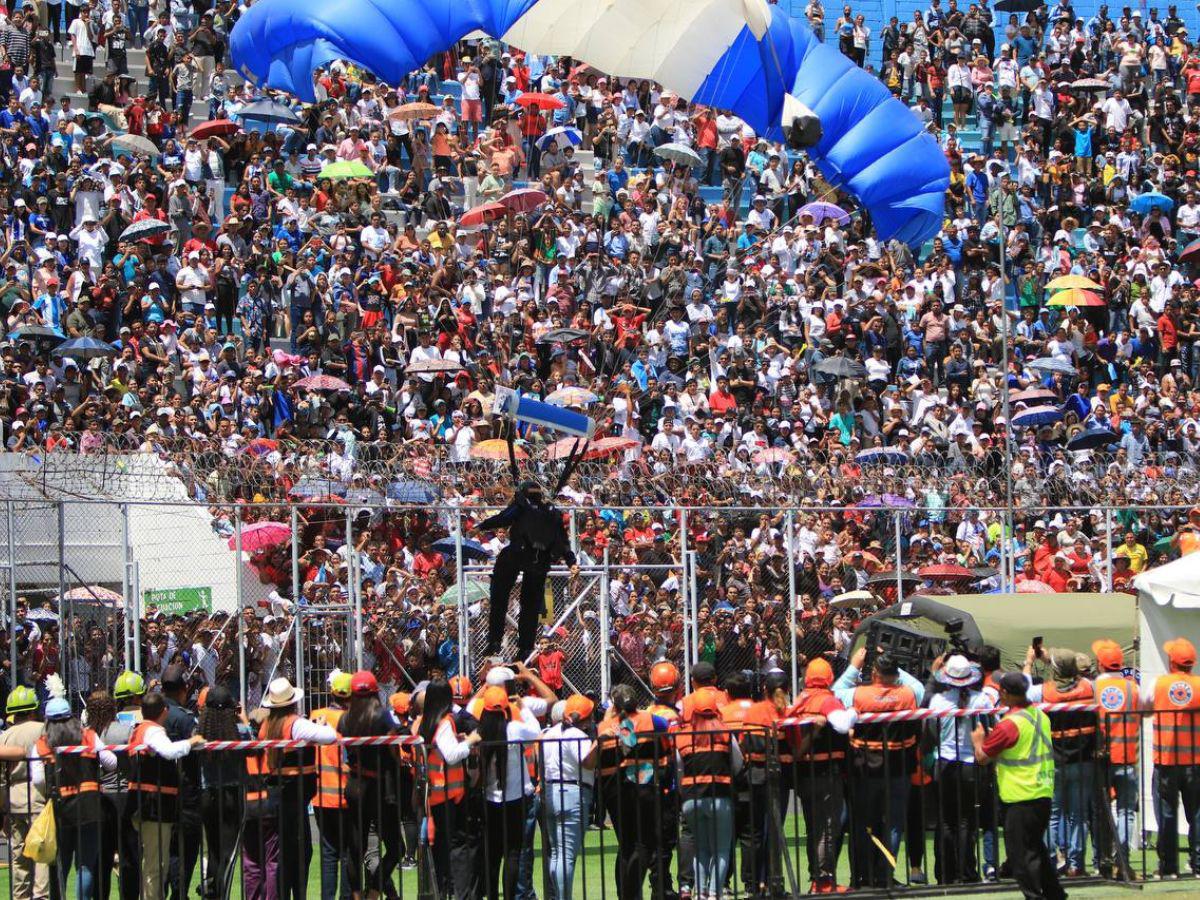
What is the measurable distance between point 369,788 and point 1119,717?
4181 mm

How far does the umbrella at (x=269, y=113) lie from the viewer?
25219 mm

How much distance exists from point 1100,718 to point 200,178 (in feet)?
53.6

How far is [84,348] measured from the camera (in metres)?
20.4

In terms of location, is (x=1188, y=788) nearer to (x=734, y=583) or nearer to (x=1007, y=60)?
(x=734, y=583)

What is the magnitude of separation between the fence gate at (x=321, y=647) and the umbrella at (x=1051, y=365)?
1138 centimetres

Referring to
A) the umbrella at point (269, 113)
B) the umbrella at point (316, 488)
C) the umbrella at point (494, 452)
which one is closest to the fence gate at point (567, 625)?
the umbrella at point (494, 452)

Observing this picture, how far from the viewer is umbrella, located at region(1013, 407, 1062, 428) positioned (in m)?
22.8

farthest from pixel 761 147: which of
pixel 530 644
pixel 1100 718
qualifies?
pixel 1100 718

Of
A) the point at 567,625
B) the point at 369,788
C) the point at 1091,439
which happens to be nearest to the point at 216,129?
the point at 567,625

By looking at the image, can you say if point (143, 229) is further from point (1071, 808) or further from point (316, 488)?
point (1071, 808)

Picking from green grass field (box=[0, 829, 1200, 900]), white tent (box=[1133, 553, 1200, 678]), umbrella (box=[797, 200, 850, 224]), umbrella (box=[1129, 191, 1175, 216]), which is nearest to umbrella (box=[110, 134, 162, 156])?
umbrella (box=[797, 200, 850, 224])

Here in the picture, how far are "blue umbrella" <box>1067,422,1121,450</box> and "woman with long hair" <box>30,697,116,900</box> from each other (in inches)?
573

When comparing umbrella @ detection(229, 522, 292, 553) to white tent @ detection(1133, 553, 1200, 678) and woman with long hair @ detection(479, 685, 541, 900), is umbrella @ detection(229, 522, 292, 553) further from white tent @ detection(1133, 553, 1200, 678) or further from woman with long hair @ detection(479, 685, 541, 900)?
white tent @ detection(1133, 553, 1200, 678)

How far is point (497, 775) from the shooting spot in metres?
10.6
